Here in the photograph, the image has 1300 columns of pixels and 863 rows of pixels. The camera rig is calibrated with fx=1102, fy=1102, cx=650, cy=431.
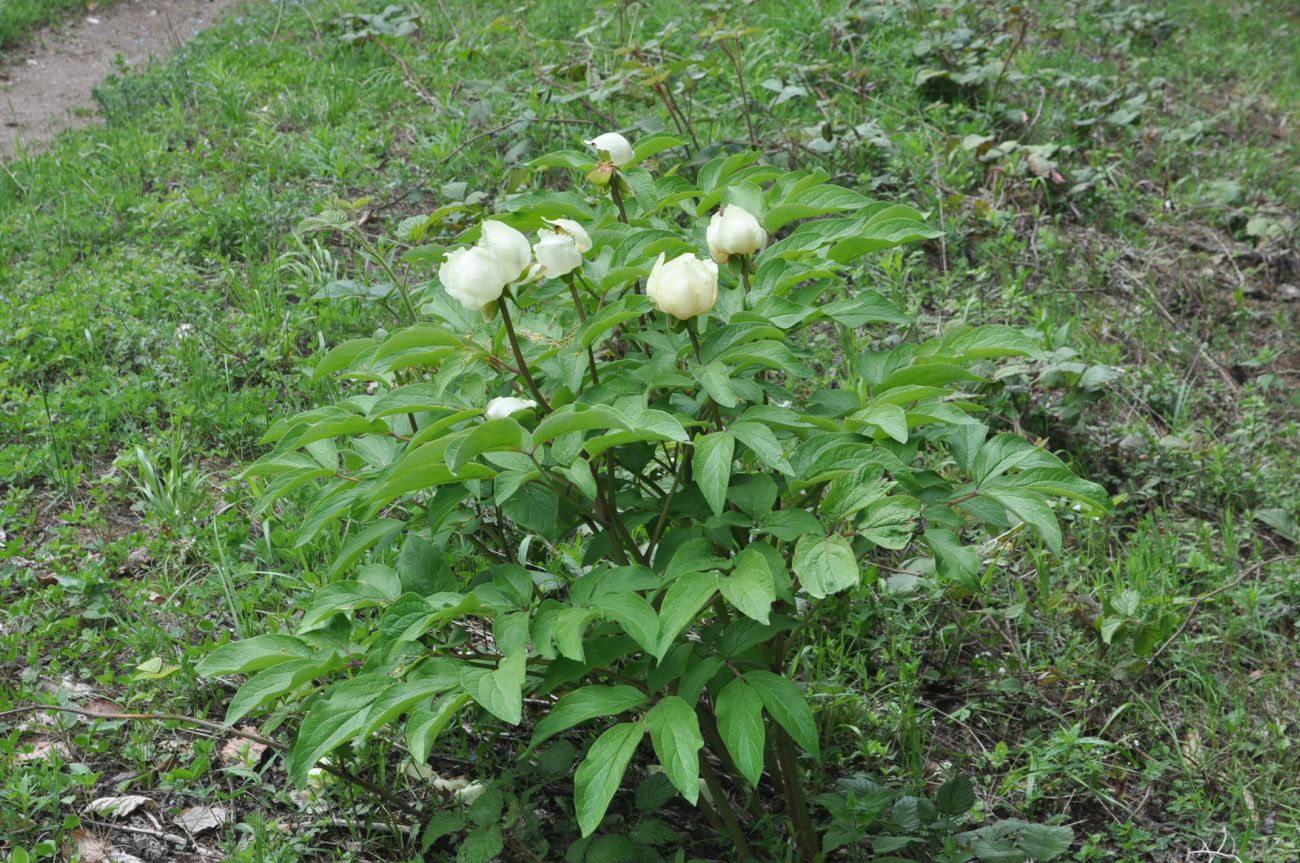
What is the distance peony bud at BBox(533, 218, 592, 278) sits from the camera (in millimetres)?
1736

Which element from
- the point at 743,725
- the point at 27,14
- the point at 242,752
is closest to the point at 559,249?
the point at 743,725

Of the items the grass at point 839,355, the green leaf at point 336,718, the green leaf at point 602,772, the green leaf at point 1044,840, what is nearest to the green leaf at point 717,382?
the green leaf at point 602,772

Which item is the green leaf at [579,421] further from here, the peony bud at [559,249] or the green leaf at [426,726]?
the green leaf at [426,726]

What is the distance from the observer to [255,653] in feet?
5.87

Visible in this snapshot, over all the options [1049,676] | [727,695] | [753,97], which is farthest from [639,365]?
[753,97]

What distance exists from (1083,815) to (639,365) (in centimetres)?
157

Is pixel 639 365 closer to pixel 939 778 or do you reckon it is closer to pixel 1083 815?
pixel 939 778

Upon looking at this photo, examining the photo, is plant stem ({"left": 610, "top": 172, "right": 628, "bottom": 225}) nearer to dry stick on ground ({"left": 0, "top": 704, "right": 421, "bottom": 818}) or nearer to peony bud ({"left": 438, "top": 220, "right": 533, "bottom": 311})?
peony bud ({"left": 438, "top": 220, "right": 533, "bottom": 311})

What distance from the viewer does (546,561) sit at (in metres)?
2.90

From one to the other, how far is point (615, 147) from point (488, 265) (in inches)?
20.8

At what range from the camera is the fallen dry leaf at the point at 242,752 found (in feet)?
8.11

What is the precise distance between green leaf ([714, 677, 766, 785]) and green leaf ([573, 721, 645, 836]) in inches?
5.2

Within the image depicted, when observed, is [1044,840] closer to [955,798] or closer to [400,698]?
[955,798]

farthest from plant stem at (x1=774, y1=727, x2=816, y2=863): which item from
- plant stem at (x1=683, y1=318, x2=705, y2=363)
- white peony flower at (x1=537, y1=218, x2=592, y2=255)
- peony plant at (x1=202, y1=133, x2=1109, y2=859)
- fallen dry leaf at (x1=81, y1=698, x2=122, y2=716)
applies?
fallen dry leaf at (x1=81, y1=698, x2=122, y2=716)
